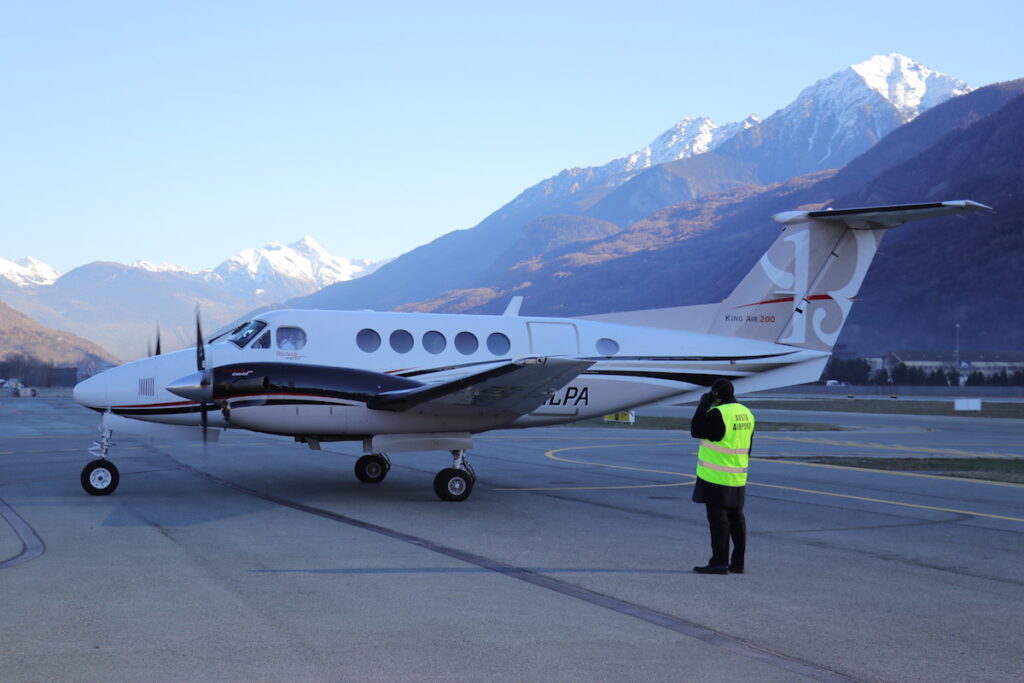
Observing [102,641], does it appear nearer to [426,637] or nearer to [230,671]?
[230,671]

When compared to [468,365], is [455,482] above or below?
below

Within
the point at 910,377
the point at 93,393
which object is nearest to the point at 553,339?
the point at 93,393

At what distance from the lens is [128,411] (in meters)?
16.2

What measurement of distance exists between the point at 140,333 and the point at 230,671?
1324 cm

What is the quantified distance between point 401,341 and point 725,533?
8624mm

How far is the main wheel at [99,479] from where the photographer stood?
15844 mm

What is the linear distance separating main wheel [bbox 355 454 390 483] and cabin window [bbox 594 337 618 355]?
186 inches

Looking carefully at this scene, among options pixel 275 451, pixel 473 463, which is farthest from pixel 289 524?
pixel 275 451

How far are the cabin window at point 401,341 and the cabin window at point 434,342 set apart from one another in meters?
0.27

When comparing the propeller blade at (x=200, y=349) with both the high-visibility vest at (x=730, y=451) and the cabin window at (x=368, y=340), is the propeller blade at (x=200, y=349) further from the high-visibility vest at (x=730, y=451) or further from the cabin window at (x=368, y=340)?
the high-visibility vest at (x=730, y=451)

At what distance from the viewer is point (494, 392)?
51.0ft

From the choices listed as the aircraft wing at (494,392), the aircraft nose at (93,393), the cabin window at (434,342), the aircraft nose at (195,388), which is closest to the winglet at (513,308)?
the cabin window at (434,342)

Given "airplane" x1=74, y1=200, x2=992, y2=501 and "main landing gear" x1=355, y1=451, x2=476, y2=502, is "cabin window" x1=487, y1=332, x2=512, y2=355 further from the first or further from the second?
"main landing gear" x1=355, y1=451, x2=476, y2=502

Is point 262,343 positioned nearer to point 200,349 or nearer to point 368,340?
point 200,349
